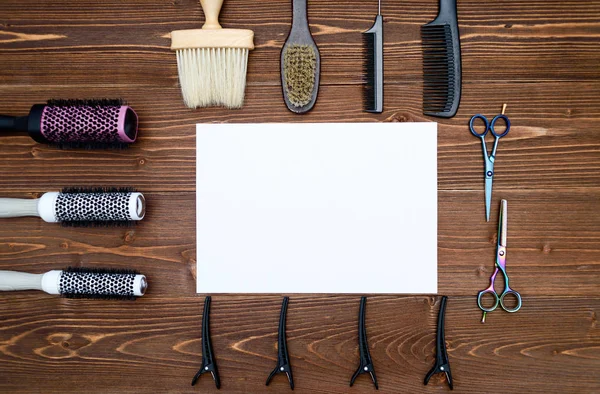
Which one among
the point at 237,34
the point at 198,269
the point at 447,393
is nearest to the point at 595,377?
the point at 447,393

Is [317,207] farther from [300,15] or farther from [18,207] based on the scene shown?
[18,207]

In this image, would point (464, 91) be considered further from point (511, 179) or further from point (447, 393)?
point (447, 393)

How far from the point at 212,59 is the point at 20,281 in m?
0.51

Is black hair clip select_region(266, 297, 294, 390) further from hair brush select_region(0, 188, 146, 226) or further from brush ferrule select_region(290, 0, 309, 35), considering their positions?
brush ferrule select_region(290, 0, 309, 35)

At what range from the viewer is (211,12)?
80 centimetres

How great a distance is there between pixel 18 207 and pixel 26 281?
0.43 ft

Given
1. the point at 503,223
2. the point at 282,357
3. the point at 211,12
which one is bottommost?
the point at 282,357

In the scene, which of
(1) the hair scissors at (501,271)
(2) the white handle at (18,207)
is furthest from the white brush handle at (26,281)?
(1) the hair scissors at (501,271)

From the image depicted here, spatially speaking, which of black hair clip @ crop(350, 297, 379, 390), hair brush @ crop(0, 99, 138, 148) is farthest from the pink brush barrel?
→ black hair clip @ crop(350, 297, 379, 390)

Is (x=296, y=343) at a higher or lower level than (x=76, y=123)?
lower

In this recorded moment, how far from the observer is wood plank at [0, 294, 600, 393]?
32.4 inches

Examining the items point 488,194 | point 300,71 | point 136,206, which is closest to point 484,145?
point 488,194

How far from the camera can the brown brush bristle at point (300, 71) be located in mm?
809

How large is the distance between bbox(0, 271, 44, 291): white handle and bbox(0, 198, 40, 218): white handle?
11 cm
